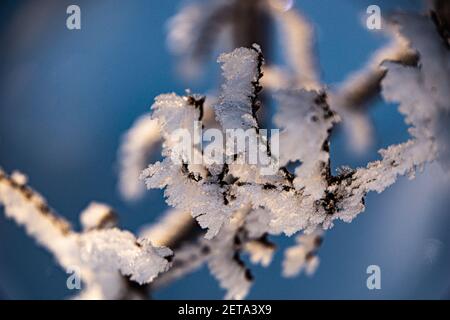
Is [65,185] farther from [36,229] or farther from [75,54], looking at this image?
[75,54]

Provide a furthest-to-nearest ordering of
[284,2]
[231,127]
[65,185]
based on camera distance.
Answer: [65,185]
[284,2]
[231,127]

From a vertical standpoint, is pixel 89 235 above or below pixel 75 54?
below

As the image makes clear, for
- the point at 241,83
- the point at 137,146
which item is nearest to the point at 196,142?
the point at 241,83

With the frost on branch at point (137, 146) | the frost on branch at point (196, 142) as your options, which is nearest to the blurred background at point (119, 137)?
the frost on branch at point (137, 146)

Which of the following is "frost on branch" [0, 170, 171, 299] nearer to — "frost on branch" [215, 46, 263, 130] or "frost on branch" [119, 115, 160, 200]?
"frost on branch" [119, 115, 160, 200]

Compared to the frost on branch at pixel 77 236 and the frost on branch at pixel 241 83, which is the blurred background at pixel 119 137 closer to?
the frost on branch at pixel 77 236

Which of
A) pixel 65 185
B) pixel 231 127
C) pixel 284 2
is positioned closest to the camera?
pixel 231 127

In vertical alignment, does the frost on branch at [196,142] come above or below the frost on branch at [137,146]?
below
